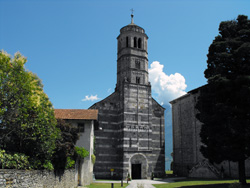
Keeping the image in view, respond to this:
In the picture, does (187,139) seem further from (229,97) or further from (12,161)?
(12,161)

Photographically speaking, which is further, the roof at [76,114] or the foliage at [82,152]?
the roof at [76,114]

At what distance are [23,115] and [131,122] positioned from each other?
30.3 metres

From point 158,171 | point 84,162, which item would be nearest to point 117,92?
point 158,171

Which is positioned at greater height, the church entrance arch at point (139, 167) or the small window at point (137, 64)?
the small window at point (137, 64)

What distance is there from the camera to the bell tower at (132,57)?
4562 centimetres

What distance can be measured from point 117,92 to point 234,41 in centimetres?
2706

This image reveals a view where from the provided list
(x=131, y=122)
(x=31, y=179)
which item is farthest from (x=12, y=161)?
(x=131, y=122)

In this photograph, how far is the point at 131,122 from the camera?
43.4 meters

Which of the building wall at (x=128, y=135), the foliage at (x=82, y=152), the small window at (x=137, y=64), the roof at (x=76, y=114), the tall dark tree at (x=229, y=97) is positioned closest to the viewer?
the tall dark tree at (x=229, y=97)

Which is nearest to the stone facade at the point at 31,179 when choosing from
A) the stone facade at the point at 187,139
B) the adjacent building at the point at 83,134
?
the adjacent building at the point at 83,134

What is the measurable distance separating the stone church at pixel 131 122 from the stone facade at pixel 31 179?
2298cm

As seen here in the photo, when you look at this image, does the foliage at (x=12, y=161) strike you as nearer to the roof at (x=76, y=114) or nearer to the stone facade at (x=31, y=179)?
the stone facade at (x=31, y=179)

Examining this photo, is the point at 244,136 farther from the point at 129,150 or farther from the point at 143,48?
the point at 143,48

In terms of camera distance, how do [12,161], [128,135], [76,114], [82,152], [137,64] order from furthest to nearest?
[137,64]
[128,135]
[76,114]
[82,152]
[12,161]
